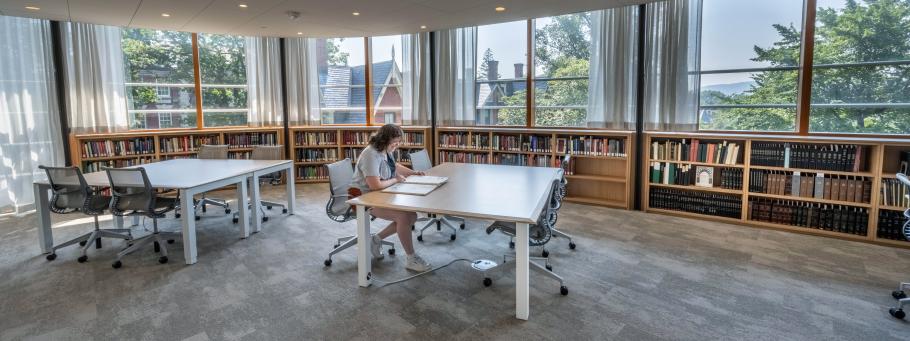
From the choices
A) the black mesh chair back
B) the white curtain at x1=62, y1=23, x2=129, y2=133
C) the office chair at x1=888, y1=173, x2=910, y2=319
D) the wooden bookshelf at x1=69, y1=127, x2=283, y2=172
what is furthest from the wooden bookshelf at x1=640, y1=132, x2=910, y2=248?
the white curtain at x1=62, y1=23, x2=129, y2=133

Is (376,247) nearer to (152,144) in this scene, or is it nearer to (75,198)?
(75,198)

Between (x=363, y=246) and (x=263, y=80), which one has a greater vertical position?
(x=263, y=80)

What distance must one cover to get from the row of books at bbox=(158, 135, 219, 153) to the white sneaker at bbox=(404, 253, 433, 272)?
532cm

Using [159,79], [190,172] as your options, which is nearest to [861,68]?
[190,172]

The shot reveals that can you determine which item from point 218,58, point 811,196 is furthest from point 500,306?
point 218,58

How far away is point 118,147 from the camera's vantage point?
7066 millimetres

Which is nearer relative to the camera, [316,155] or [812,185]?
[812,185]

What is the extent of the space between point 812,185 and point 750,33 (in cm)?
190

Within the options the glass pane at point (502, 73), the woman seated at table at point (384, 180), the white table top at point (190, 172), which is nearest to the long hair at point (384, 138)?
the woman seated at table at point (384, 180)

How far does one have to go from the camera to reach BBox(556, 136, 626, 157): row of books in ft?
20.6

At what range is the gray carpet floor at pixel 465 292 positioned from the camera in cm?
299

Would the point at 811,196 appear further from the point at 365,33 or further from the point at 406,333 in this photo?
the point at 365,33

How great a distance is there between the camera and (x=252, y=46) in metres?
8.12

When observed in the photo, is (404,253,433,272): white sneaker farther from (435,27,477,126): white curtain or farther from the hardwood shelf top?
(435,27,477,126): white curtain
